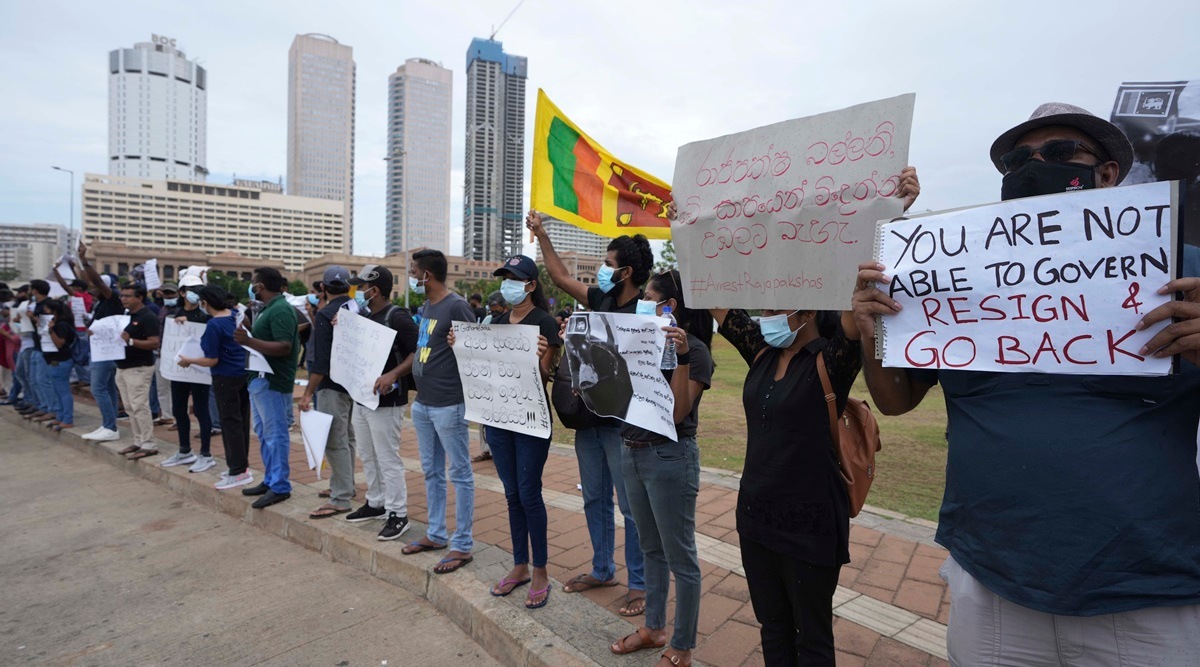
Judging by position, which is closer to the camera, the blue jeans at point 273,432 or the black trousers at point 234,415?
the blue jeans at point 273,432

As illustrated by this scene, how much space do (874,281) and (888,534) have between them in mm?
3339

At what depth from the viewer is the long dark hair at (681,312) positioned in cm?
301

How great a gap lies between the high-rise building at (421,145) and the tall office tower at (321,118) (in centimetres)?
4387

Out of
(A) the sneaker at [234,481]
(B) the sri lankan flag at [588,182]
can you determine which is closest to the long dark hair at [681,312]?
(B) the sri lankan flag at [588,182]

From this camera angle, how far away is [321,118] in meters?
128

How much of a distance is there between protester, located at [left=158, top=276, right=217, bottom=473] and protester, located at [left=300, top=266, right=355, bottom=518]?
7.45 feet

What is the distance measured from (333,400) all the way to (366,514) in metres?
1.01

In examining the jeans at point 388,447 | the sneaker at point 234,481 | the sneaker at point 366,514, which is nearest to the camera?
the jeans at point 388,447

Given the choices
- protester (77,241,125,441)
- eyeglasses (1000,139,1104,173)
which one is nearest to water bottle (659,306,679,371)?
eyeglasses (1000,139,1104,173)

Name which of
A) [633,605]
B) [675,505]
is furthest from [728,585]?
[675,505]

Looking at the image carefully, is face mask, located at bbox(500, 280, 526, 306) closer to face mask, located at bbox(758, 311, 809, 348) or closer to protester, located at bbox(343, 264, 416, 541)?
protester, located at bbox(343, 264, 416, 541)

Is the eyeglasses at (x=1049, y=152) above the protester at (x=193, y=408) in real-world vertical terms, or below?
above

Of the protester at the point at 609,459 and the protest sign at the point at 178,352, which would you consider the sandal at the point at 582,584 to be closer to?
the protester at the point at 609,459

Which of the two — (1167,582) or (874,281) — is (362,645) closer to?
(874,281)
